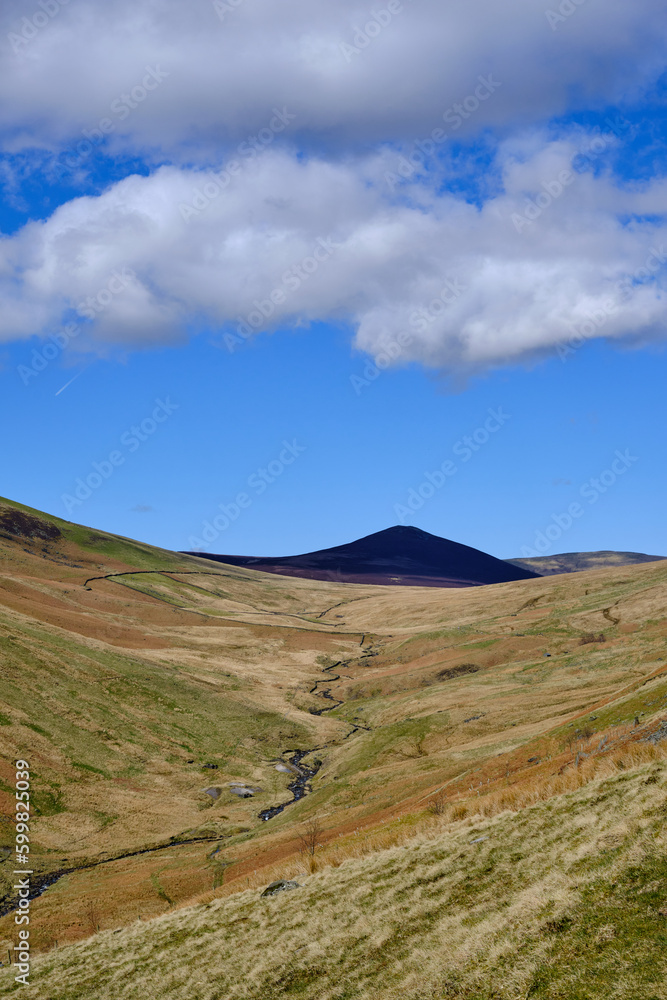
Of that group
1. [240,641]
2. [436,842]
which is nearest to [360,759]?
[436,842]

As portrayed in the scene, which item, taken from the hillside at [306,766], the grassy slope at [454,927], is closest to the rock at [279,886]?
the grassy slope at [454,927]

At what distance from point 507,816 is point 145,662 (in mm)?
83865

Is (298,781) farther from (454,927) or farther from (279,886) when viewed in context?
(454,927)

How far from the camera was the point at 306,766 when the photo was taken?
79500 mm

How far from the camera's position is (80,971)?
2673cm

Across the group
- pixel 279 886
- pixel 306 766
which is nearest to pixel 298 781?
pixel 306 766

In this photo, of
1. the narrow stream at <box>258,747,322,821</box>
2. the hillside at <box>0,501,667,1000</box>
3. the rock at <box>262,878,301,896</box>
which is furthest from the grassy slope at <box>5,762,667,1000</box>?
the narrow stream at <box>258,747,322,821</box>

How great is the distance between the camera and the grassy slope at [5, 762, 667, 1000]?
1430cm

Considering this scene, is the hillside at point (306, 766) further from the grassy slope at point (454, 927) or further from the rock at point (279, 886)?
the rock at point (279, 886)

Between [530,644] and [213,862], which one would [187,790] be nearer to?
[213,862]

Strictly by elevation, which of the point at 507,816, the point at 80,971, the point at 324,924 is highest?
the point at 507,816

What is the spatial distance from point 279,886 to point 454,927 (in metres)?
11.8

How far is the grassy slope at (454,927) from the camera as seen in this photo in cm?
1430

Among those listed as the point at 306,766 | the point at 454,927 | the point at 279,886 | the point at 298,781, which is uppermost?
the point at 454,927
